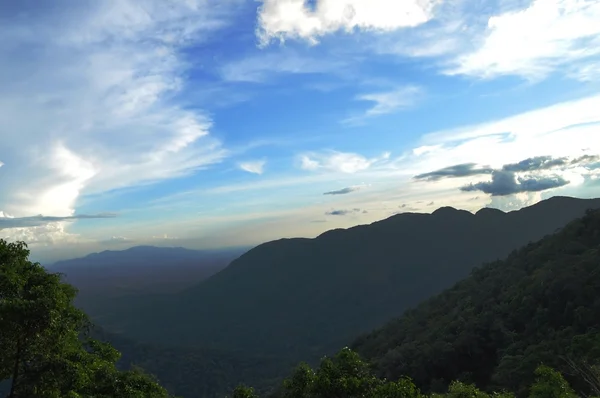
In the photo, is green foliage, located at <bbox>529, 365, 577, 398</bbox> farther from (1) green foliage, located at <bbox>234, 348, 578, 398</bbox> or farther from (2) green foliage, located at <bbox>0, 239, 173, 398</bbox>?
(2) green foliage, located at <bbox>0, 239, 173, 398</bbox>

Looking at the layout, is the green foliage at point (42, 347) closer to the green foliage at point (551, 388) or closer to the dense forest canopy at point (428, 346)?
the dense forest canopy at point (428, 346)

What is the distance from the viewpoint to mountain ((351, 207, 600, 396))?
5725 centimetres

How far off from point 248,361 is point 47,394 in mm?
190950

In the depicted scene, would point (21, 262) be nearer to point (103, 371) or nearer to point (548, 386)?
point (103, 371)

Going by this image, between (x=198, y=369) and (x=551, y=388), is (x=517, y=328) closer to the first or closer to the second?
(x=551, y=388)

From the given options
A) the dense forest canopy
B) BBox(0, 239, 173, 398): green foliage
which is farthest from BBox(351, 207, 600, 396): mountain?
BBox(0, 239, 173, 398): green foliage

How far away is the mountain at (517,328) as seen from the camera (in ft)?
188

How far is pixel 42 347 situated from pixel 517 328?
7619cm

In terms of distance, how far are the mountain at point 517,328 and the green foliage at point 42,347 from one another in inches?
1811

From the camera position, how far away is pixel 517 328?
74625 mm

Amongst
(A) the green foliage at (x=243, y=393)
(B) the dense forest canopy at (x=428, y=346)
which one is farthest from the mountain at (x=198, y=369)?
(A) the green foliage at (x=243, y=393)

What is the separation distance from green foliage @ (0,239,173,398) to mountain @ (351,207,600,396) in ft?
151

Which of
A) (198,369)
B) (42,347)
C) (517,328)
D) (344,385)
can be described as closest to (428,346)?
(517,328)

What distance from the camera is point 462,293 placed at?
4205 inches
